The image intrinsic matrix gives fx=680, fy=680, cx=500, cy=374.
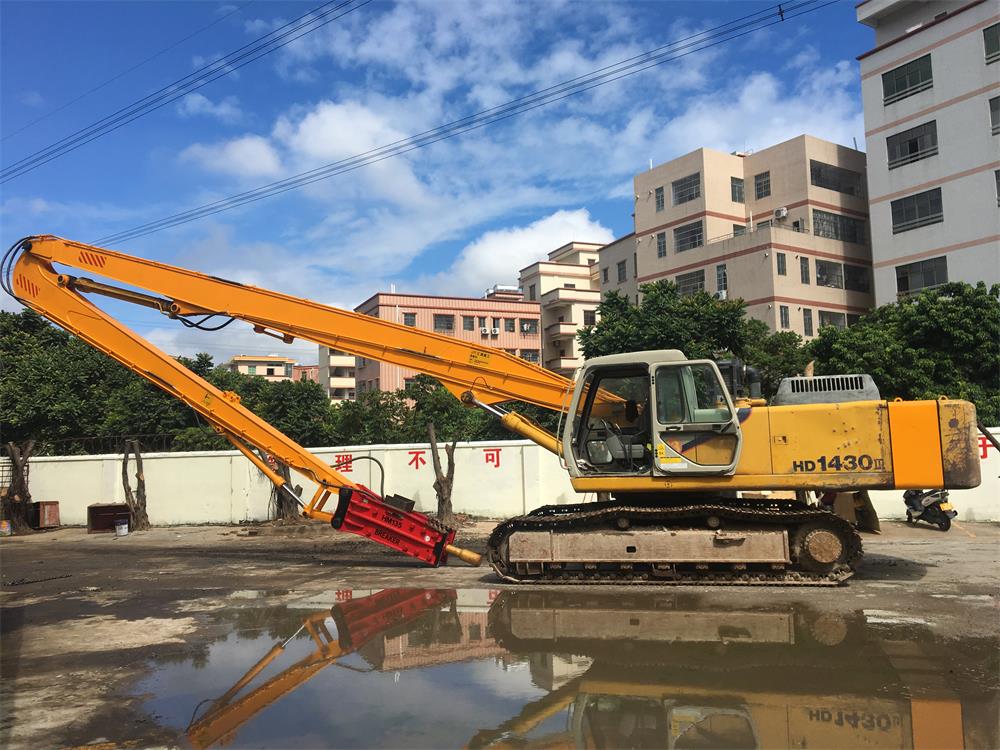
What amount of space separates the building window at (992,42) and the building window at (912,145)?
298cm

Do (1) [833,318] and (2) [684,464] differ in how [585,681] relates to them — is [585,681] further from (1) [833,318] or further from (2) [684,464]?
(1) [833,318]

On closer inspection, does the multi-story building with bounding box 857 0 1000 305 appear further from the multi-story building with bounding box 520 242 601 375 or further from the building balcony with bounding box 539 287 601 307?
the building balcony with bounding box 539 287 601 307

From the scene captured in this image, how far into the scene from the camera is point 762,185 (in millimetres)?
38031

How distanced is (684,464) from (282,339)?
610 cm

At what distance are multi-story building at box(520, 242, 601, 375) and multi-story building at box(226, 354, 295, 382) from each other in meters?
43.0

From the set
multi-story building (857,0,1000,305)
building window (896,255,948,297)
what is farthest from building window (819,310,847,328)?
building window (896,255,948,297)

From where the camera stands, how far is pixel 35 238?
408 inches

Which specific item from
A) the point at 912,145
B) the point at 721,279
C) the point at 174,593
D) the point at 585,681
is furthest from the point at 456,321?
the point at 585,681

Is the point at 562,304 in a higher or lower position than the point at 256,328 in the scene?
higher

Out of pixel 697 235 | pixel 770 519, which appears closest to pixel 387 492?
pixel 770 519

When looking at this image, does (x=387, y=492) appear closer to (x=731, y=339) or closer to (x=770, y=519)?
(x=770, y=519)

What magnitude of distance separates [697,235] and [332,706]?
36.9 m

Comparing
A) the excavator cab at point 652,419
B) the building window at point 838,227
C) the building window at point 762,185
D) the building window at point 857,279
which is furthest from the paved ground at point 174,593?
the building window at point 762,185

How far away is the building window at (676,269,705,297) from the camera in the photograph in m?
37.4
